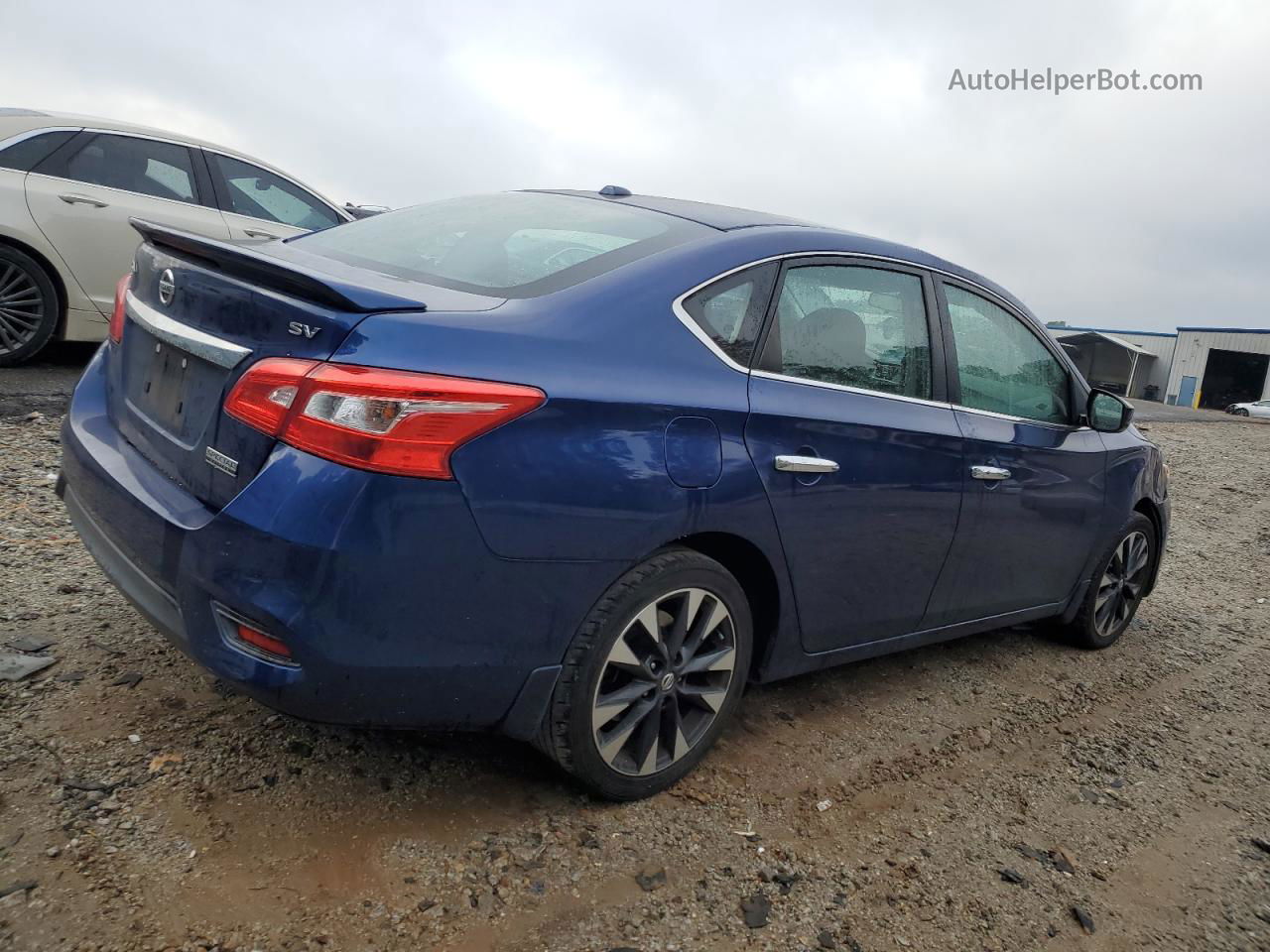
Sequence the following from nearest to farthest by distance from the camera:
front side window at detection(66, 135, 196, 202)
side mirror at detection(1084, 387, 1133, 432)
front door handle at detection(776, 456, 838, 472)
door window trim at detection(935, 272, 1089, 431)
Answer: front door handle at detection(776, 456, 838, 472) < door window trim at detection(935, 272, 1089, 431) < side mirror at detection(1084, 387, 1133, 432) < front side window at detection(66, 135, 196, 202)

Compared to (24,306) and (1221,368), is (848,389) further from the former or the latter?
(1221,368)

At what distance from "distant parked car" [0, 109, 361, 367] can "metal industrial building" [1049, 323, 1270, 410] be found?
46.9 m

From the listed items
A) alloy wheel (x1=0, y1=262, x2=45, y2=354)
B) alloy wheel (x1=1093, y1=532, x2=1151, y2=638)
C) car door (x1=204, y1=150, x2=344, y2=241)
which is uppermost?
car door (x1=204, y1=150, x2=344, y2=241)

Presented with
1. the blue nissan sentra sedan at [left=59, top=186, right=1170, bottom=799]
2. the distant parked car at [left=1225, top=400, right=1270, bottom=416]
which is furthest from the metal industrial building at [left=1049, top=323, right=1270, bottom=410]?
the blue nissan sentra sedan at [left=59, top=186, right=1170, bottom=799]

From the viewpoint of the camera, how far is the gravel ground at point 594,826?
2148 millimetres

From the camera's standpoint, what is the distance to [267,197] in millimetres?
7238

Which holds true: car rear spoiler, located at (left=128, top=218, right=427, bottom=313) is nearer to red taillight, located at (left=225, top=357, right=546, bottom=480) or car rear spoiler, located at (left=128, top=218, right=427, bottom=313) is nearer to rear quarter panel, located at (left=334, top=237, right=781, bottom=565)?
rear quarter panel, located at (left=334, top=237, right=781, bottom=565)

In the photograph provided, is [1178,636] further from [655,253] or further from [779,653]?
[655,253]

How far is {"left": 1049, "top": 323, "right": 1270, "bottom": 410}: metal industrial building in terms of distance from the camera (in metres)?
49.3

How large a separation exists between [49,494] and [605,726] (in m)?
3.27

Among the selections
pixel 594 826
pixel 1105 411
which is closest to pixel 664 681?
pixel 594 826

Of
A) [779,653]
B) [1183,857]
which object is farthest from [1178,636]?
[779,653]

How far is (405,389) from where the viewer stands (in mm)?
2068

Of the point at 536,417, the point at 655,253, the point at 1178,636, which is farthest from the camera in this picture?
the point at 1178,636
